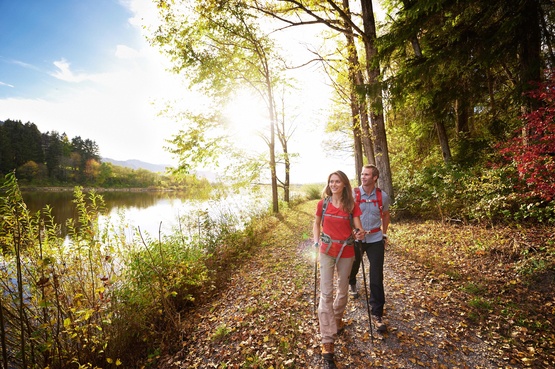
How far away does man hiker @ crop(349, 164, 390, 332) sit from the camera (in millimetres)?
3525

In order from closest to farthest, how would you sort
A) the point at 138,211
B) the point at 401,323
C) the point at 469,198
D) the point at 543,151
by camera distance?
the point at 401,323 → the point at 543,151 → the point at 469,198 → the point at 138,211

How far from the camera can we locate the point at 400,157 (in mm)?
14094

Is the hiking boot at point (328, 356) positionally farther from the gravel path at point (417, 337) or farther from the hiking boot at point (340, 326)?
the hiking boot at point (340, 326)

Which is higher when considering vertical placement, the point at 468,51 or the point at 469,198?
the point at 468,51

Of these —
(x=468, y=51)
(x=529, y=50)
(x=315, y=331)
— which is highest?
(x=468, y=51)

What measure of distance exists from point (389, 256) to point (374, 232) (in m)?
3.56

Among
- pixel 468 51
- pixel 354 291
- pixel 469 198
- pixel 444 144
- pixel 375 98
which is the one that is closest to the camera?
pixel 354 291

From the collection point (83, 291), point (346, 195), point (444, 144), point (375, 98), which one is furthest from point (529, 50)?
point (83, 291)

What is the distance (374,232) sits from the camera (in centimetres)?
356

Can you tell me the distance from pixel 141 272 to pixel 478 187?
8.68 m

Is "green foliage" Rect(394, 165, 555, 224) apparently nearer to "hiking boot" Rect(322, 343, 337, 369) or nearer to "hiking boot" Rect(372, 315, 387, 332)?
"hiking boot" Rect(372, 315, 387, 332)

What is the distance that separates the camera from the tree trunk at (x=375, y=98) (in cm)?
787

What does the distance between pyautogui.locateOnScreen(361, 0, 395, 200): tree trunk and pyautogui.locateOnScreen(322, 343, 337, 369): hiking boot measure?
7.00 meters

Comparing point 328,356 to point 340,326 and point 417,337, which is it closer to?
point 340,326
